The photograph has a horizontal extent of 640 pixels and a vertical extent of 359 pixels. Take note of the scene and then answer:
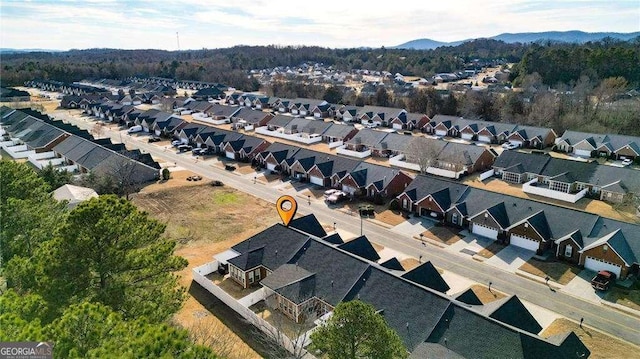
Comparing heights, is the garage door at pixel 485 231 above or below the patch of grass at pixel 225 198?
below

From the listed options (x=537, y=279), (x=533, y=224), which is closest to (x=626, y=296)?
(x=537, y=279)

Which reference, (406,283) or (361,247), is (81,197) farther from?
(406,283)

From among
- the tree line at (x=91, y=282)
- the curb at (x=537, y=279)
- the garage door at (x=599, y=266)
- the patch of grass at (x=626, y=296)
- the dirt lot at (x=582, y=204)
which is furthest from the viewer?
the dirt lot at (x=582, y=204)

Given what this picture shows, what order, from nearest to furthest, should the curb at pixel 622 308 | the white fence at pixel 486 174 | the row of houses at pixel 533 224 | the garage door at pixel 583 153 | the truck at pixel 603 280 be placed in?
the curb at pixel 622 308
the truck at pixel 603 280
the row of houses at pixel 533 224
the white fence at pixel 486 174
the garage door at pixel 583 153

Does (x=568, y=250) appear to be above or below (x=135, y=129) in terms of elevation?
below

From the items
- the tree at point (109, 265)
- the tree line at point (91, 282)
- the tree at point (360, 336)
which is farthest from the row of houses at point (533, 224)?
the tree at point (109, 265)

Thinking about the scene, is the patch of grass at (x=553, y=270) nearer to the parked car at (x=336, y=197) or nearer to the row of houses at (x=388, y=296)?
the row of houses at (x=388, y=296)

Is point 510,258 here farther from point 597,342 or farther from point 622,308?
point 597,342
